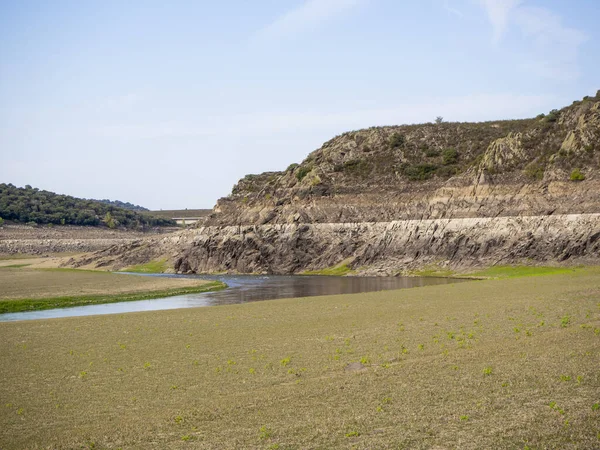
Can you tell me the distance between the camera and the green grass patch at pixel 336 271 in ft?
288

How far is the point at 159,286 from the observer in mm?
66000

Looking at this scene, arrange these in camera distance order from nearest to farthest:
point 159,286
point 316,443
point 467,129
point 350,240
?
point 316,443 → point 159,286 → point 350,240 → point 467,129

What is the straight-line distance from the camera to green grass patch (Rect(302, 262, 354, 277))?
3455 inches

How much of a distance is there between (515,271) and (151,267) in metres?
60.1

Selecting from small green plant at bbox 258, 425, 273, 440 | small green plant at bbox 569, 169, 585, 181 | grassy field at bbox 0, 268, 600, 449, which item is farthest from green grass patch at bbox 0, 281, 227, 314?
small green plant at bbox 569, 169, 585, 181

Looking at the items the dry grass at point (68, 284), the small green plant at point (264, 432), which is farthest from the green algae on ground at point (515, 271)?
the small green plant at point (264, 432)

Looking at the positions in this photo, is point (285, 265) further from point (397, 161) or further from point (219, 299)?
point (219, 299)

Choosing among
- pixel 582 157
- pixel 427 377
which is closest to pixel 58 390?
pixel 427 377

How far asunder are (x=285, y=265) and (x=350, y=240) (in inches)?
411

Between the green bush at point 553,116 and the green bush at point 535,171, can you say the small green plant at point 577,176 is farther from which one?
the green bush at point 553,116

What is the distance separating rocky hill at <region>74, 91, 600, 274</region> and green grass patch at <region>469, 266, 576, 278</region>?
1.84 m

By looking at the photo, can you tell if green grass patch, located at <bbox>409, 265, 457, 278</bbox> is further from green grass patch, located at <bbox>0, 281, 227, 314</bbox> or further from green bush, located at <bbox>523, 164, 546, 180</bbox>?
green grass patch, located at <bbox>0, 281, 227, 314</bbox>

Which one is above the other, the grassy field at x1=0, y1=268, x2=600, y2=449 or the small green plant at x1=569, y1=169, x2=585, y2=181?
the small green plant at x1=569, y1=169, x2=585, y2=181

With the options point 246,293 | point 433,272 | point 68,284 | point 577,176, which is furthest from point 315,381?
point 577,176
